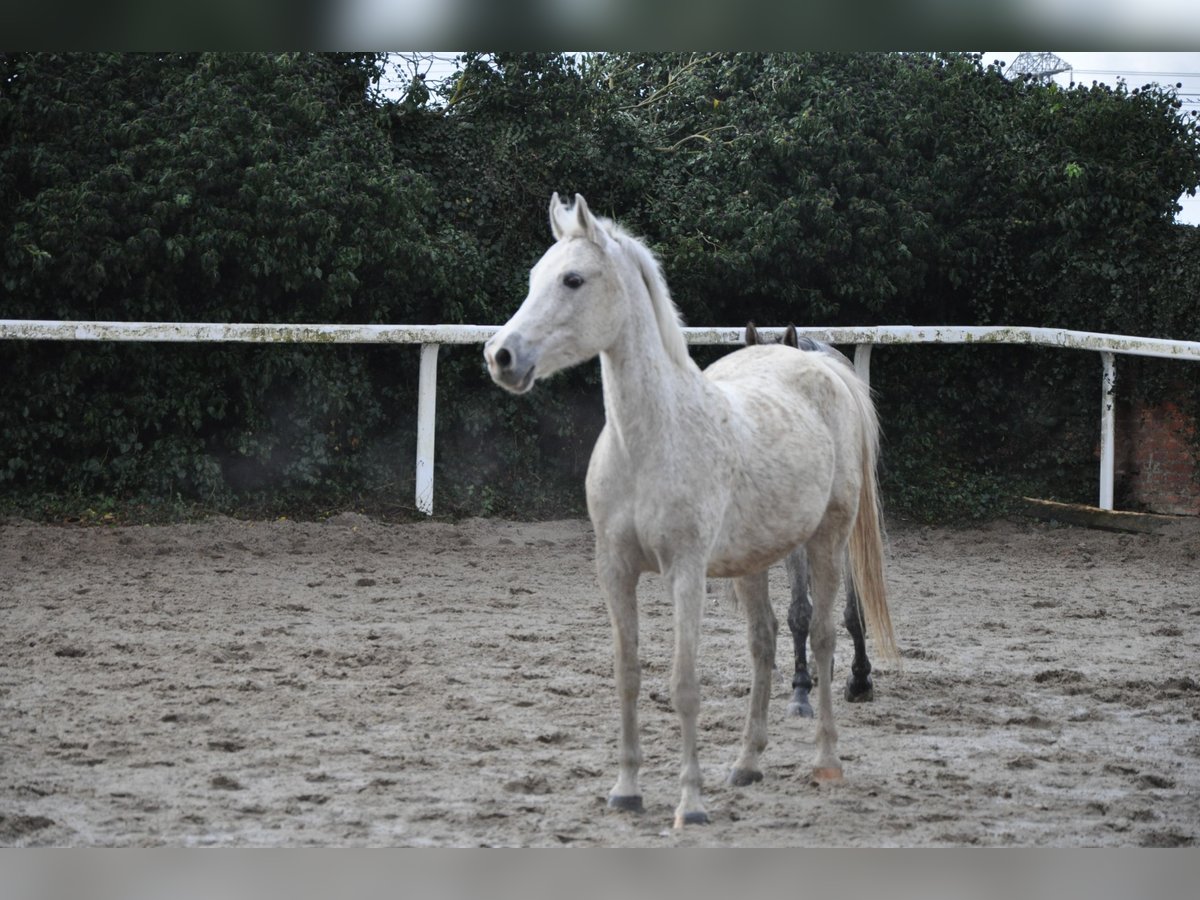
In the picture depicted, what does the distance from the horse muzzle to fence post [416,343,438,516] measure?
5.72m

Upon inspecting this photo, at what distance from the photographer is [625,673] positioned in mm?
3561

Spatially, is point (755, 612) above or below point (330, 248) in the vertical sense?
below

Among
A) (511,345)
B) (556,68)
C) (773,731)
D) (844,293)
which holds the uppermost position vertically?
(556,68)

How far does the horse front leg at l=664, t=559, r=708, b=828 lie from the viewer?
11.2ft

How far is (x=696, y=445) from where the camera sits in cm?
352

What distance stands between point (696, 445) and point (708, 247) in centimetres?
772

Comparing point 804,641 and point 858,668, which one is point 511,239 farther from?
point 858,668

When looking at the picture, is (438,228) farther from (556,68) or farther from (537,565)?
(537,565)

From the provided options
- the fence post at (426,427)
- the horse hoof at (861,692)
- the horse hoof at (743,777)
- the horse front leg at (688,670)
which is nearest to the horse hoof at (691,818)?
the horse front leg at (688,670)

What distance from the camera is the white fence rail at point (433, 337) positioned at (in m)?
8.41

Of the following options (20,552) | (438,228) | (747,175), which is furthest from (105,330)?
(747,175)

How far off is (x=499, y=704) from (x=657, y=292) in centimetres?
202

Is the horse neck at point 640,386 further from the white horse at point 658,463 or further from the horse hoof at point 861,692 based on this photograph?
the horse hoof at point 861,692

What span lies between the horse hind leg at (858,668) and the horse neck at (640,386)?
6.03ft
